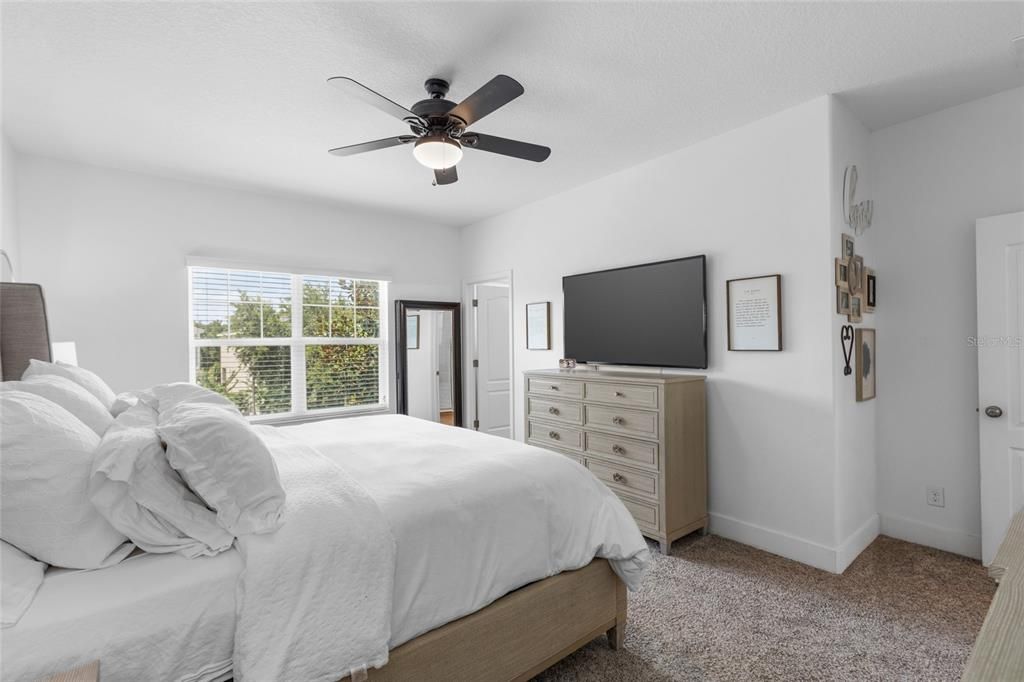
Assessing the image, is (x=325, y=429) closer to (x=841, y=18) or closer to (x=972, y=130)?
(x=841, y=18)

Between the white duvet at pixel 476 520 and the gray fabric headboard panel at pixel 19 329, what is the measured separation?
3.81 ft

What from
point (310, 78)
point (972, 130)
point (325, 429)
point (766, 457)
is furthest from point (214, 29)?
point (972, 130)

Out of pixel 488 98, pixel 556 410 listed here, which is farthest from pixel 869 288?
pixel 488 98

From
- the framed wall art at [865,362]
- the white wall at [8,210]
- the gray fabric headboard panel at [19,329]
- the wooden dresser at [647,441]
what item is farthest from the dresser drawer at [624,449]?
the white wall at [8,210]

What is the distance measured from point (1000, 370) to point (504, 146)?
2.90 m

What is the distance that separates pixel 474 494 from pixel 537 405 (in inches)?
84.5

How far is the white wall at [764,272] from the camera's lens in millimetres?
2746

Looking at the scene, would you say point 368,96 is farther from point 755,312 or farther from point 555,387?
point 755,312

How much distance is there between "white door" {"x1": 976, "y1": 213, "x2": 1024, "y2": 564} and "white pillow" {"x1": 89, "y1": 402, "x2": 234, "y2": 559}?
362 centimetres

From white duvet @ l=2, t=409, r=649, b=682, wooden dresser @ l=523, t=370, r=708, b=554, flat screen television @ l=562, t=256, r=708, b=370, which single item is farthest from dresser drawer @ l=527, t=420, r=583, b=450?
white duvet @ l=2, t=409, r=649, b=682

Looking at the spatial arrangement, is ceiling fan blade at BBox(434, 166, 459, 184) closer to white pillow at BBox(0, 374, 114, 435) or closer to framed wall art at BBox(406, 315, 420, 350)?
white pillow at BBox(0, 374, 114, 435)

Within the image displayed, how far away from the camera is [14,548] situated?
3.65ft

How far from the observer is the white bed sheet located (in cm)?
99

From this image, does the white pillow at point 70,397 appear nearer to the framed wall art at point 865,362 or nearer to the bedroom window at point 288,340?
the bedroom window at point 288,340
